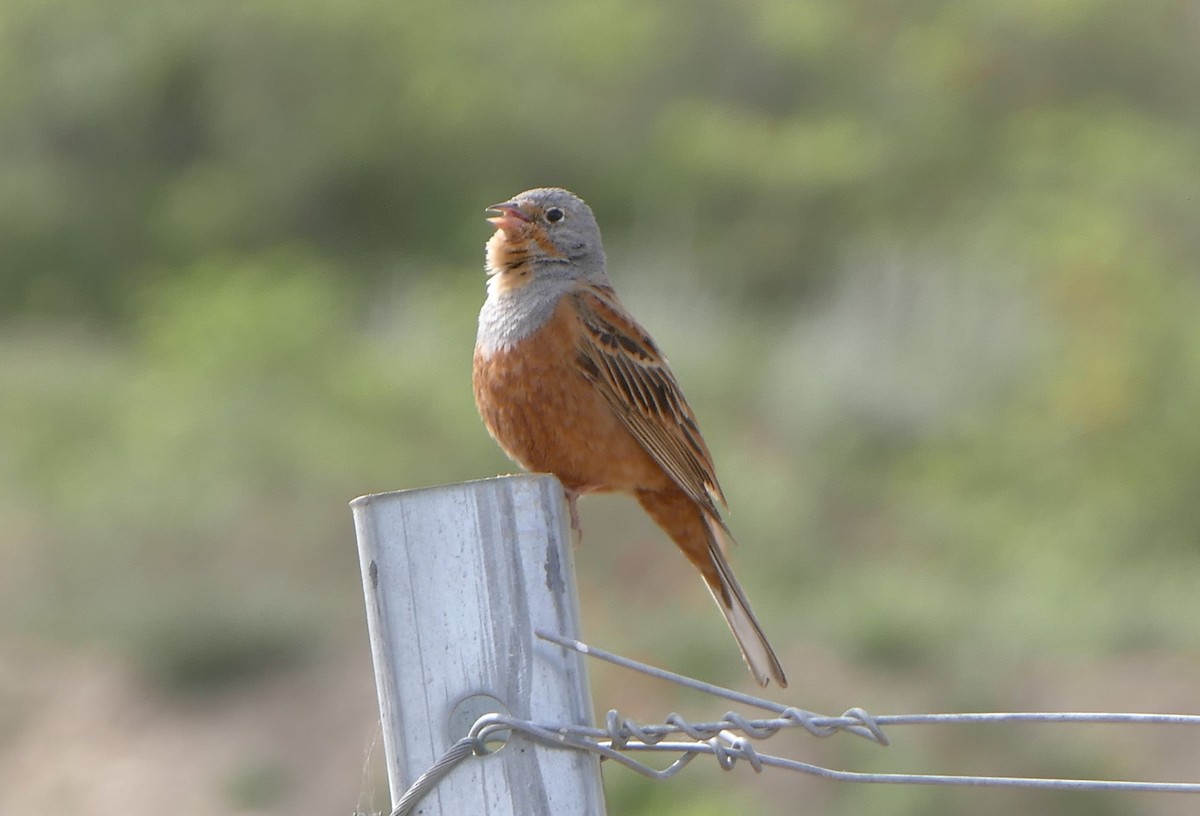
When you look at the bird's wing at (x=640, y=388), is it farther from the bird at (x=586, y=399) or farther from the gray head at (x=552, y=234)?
the gray head at (x=552, y=234)

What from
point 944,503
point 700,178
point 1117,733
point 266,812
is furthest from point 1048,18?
point 266,812

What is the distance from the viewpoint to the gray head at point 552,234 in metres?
5.44

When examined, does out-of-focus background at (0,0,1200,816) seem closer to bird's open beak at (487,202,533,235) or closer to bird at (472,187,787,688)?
bird at (472,187,787,688)

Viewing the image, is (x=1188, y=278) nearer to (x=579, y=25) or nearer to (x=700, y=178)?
(x=700, y=178)

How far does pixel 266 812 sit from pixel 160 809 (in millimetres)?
779

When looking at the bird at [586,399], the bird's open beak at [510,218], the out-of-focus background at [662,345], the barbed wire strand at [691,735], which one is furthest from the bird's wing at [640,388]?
the barbed wire strand at [691,735]

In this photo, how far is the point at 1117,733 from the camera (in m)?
11.5

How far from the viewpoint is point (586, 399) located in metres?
4.97

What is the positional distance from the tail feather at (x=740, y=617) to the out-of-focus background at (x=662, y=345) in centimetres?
105

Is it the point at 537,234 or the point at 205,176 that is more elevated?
the point at 205,176

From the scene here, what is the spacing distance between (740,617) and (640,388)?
790mm

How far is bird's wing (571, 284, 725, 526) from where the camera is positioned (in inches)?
199

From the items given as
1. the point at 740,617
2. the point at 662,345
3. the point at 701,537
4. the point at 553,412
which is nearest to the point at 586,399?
the point at 553,412

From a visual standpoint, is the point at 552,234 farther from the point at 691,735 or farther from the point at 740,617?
the point at 691,735
